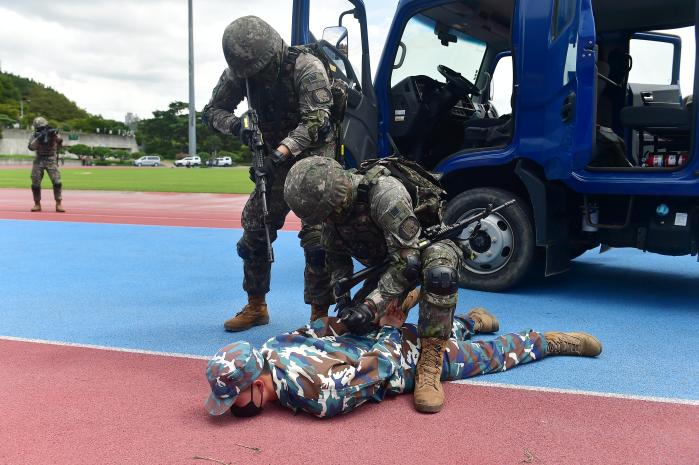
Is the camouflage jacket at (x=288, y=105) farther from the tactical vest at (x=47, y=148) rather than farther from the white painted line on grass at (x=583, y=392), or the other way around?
the tactical vest at (x=47, y=148)

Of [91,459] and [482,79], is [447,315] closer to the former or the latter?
[91,459]

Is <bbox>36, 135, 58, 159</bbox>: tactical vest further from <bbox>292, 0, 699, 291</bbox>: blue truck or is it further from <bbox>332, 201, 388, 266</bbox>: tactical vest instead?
<bbox>332, 201, 388, 266</bbox>: tactical vest

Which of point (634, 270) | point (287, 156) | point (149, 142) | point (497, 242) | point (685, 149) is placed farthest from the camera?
point (149, 142)

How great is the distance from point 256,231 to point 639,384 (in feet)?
8.02

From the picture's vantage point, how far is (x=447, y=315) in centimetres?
301

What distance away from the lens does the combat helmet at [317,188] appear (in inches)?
117

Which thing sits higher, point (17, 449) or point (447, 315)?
point (447, 315)

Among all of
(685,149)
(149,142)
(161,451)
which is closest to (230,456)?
(161,451)

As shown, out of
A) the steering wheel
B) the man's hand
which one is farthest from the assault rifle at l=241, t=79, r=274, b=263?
the steering wheel

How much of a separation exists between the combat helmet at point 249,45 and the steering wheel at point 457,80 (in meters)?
2.57

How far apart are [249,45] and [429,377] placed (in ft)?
7.38

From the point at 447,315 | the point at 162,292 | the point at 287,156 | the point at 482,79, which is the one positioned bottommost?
the point at 162,292

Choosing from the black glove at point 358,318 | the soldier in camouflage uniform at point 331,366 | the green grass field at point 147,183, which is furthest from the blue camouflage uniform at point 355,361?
the green grass field at point 147,183

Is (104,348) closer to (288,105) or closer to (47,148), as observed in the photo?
(288,105)
